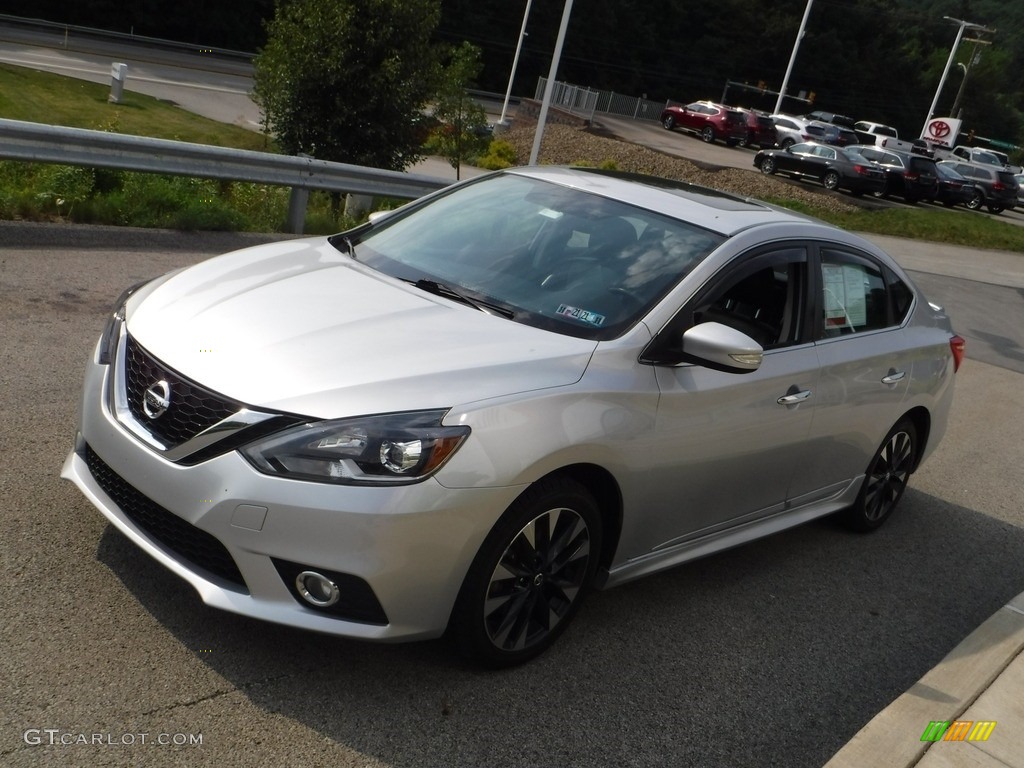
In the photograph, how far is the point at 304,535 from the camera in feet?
11.3

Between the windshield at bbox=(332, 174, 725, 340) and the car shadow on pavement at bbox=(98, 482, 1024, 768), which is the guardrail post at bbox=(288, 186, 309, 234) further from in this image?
the car shadow on pavement at bbox=(98, 482, 1024, 768)

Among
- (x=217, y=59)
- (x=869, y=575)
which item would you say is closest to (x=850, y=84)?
(x=217, y=59)

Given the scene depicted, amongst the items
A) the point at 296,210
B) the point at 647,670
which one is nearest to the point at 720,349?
the point at 647,670

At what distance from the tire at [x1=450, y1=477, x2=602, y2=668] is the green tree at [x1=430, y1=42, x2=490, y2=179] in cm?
1424

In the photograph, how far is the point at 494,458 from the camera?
3.62 meters

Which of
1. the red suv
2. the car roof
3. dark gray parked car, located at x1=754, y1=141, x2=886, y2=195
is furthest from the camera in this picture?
the red suv

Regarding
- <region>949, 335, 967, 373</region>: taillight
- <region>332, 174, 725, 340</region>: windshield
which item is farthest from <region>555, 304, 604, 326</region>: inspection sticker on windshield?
<region>949, 335, 967, 373</region>: taillight

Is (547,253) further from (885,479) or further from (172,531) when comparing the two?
(885,479)

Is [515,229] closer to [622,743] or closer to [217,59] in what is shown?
[622,743]

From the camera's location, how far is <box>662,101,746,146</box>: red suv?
52938 millimetres

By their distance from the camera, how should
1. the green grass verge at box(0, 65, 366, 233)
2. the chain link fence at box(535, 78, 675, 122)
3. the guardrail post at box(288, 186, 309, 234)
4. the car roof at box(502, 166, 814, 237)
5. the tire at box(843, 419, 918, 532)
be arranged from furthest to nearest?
the chain link fence at box(535, 78, 675, 122) < the guardrail post at box(288, 186, 309, 234) < the green grass verge at box(0, 65, 366, 233) < the tire at box(843, 419, 918, 532) < the car roof at box(502, 166, 814, 237)

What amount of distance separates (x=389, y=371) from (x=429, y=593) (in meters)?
0.73

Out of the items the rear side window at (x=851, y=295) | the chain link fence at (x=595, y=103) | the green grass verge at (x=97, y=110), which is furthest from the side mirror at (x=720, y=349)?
the chain link fence at (x=595, y=103)

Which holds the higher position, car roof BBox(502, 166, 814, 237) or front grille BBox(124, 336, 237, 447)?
car roof BBox(502, 166, 814, 237)
